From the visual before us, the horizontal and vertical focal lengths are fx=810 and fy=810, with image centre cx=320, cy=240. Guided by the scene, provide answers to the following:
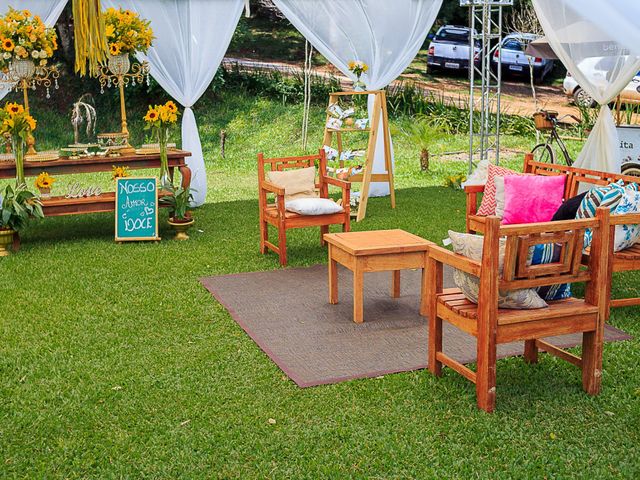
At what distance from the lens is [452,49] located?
58.6ft

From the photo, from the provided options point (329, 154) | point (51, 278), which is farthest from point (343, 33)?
point (51, 278)

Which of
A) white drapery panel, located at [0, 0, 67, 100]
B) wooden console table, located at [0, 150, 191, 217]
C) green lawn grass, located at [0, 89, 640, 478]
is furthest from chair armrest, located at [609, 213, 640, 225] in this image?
white drapery panel, located at [0, 0, 67, 100]

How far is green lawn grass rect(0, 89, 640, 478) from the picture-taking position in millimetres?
3018

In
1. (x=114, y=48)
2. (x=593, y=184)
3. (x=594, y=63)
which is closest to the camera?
(x=593, y=184)

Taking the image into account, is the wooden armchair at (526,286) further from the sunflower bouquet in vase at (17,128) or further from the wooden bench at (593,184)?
the sunflower bouquet in vase at (17,128)

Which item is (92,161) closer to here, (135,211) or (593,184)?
(135,211)

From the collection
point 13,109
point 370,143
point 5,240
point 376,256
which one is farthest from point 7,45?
point 376,256

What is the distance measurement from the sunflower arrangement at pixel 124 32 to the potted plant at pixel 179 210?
4.32 feet

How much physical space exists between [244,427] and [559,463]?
4.06 ft

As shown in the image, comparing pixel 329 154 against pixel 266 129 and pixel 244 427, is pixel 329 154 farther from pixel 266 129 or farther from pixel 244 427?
pixel 266 129

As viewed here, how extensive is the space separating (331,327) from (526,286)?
150cm

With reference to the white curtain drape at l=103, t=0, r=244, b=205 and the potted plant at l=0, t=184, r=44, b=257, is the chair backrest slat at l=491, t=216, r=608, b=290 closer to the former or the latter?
the potted plant at l=0, t=184, r=44, b=257

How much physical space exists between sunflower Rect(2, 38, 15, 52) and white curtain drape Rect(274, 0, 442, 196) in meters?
2.83

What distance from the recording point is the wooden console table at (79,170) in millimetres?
6648
